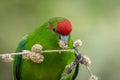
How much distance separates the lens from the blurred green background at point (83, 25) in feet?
20.5

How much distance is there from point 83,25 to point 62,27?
2.28m

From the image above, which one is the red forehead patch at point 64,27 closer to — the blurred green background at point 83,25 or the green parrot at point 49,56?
the green parrot at point 49,56

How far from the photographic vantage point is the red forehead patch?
4301mm

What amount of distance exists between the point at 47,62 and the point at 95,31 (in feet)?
6.52

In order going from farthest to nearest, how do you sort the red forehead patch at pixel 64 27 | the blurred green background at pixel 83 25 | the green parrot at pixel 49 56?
the blurred green background at pixel 83 25 < the green parrot at pixel 49 56 < the red forehead patch at pixel 64 27

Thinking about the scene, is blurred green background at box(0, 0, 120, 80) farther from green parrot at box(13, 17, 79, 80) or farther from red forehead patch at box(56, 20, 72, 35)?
red forehead patch at box(56, 20, 72, 35)

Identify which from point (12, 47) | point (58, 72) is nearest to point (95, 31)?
point (12, 47)

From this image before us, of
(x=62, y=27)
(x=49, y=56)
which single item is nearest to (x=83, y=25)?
(x=49, y=56)

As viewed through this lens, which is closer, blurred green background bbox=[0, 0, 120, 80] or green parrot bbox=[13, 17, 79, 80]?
green parrot bbox=[13, 17, 79, 80]

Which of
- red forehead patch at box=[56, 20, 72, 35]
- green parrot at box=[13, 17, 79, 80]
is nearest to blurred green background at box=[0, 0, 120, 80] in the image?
Answer: green parrot at box=[13, 17, 79, 80]

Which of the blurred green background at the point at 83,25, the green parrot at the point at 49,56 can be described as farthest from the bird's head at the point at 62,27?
the blurred green background at the point at 83,25

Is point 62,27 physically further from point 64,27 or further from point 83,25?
point 83,25

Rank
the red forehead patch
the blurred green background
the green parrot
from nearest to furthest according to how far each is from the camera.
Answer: the red forehead patch < the green parrot < the blurred green background

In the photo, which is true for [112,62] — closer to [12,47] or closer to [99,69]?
[99,69]
